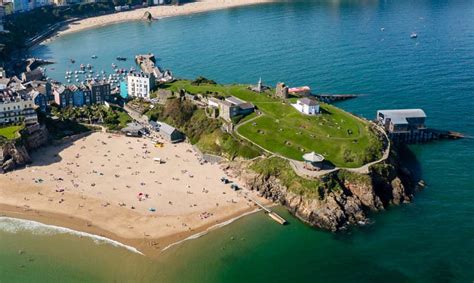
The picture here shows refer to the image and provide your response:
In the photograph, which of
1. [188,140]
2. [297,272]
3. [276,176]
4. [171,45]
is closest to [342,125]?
[276,176]

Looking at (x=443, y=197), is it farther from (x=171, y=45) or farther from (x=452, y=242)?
(x=171, y=45)

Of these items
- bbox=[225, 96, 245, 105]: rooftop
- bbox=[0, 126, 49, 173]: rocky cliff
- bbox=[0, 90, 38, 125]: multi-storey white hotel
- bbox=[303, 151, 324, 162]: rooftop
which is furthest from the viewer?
bbox=[225, 96, 245, 105]: rooftop

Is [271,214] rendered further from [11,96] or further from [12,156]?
[11,96]

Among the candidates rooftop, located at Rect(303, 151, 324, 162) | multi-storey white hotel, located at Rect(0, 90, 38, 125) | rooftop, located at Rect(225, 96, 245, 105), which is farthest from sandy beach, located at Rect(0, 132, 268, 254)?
rooftop, located at Rect(225, 96, 245, 105)

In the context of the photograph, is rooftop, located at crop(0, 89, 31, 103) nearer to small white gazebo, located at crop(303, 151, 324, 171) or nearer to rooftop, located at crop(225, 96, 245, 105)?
rooftop, located at crop(225, 96, 245, 105)

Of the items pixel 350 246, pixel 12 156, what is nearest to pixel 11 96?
pixel 12 156

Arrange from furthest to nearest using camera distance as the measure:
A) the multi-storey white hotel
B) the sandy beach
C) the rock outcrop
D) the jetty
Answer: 1. the multi-storey white hotel
2. the rock outcrop
3. the jetty
4. the sandy beach

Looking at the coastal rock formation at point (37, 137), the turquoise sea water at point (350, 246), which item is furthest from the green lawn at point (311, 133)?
the coastal rock formation at point (37, 137)

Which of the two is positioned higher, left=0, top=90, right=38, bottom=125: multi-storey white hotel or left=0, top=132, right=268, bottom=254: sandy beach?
left=0, top=90, right=38, bottom=125: multi-storey white hotel
